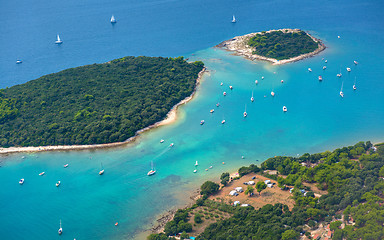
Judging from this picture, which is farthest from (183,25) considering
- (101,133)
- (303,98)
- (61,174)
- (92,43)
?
(61,174)

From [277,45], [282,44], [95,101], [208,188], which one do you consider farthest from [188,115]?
[282,44]

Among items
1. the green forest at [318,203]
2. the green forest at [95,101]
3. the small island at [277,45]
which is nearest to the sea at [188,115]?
the small island at [277,45]

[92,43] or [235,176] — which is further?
[92,43]

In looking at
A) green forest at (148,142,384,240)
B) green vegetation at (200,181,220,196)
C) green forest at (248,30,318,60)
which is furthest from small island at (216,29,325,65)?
green vegetation at (200,181,220,196)

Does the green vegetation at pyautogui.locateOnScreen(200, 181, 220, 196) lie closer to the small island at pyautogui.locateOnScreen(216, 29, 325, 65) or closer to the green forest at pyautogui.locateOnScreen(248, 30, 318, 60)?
the small island at pyautogui.locateOnScreen(216, 29, 325, 65)

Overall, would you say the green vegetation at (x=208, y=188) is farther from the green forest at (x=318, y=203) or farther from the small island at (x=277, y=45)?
the small island at (x=277, y=45)

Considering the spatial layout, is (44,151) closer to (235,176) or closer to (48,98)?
(48,98)
